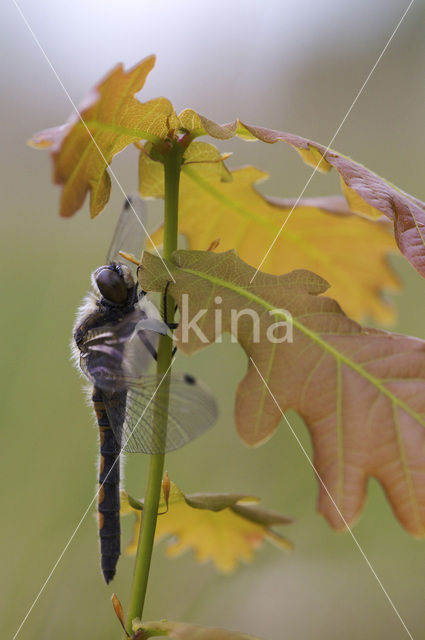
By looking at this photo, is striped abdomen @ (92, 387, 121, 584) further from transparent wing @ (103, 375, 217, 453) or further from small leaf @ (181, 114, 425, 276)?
small leaf @ (181, 114, 425, 276)

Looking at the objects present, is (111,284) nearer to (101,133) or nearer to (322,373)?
(101,133)

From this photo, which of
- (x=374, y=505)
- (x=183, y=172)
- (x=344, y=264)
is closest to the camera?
(x=183, y=172)

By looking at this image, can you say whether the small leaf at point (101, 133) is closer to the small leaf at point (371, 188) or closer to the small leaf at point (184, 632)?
the small leaf at point (371, 188)

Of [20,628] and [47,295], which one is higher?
[47,295]

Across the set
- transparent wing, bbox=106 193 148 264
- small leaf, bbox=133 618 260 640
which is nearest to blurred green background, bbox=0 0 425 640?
transparent wing, bbox=106 193 148 264

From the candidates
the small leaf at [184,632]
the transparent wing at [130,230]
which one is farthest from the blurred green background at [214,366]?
the small leaf at [184,632]

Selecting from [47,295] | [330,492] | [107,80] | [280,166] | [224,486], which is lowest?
[224,486]

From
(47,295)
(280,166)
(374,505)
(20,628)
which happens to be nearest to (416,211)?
(374,505)

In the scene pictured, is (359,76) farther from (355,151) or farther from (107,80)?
(107,80)
